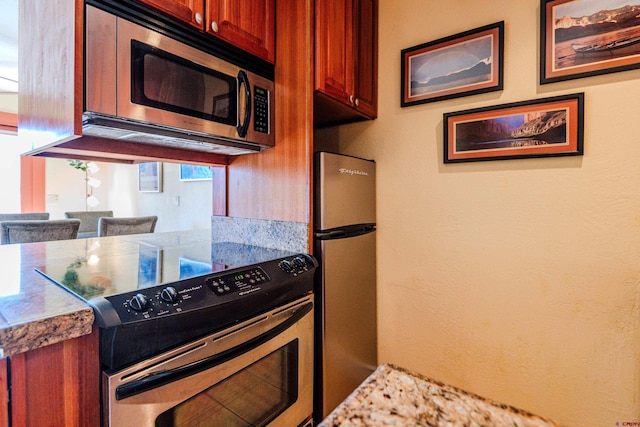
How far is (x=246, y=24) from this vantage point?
4.36 feet

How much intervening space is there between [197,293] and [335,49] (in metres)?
1.25

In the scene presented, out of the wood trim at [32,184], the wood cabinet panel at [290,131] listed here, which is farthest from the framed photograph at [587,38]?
the wood trim at [32,184]

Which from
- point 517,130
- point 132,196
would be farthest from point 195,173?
point 517,130

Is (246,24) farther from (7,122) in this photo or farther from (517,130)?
(7,122)

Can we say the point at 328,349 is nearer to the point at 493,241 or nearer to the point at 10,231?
the point at 493,241

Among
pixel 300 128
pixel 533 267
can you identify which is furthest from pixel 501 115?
pixel 300 128

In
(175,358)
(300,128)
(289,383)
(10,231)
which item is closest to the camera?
(175,358)

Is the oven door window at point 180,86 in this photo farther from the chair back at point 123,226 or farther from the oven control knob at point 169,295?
the chair back at point 123,226

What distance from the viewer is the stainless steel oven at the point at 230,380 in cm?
76

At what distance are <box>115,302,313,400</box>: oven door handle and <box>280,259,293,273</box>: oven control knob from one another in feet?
0.58

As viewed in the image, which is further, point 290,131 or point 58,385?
point 290,131

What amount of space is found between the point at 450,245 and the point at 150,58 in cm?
154

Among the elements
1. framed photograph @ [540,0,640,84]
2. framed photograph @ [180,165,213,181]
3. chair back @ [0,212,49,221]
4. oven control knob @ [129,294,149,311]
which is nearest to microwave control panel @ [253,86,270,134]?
oven control knob @ [129,294,149,311]

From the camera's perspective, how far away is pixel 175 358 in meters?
0.83
